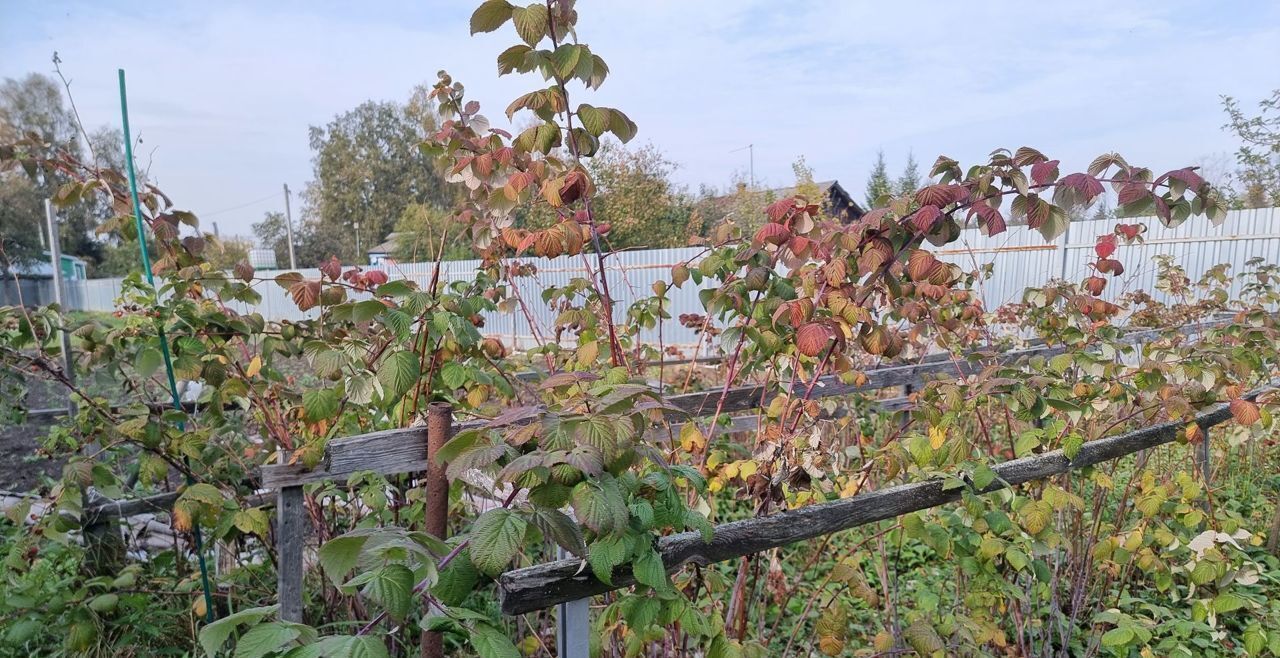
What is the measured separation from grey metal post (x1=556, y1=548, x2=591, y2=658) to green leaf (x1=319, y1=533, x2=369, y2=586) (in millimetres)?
418

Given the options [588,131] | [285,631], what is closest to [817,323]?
[588,131]

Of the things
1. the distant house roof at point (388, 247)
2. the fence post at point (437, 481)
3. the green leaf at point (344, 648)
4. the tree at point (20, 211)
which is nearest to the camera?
the green leaf at point (344, 648)

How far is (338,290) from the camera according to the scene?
2158mm

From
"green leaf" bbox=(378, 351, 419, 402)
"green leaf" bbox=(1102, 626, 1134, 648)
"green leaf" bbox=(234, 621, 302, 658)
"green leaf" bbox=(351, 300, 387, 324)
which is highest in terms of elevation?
"green leaf" bbox=(351, 300, 387, 324)

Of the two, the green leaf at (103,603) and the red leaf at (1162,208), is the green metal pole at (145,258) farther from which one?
the red leaf at (1162,208)

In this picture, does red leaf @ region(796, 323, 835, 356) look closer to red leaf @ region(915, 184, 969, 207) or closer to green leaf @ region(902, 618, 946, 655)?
red leaf @ region(915, 184, 969, 207)

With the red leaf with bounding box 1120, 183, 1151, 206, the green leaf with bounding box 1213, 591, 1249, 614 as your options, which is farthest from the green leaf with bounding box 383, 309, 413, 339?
the green leaf with bounding box 1213, 591, 1249, 614

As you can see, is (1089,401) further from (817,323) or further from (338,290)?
(338,290)

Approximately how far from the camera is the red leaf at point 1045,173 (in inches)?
58.0

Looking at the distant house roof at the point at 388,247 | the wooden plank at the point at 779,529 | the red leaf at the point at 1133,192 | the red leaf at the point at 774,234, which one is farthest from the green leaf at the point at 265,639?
the distant house roof at the point at 388,247

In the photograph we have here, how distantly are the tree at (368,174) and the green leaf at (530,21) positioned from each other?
3824 centimetres

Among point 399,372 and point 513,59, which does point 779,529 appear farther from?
point 513,59

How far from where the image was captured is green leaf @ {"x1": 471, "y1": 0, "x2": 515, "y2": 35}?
4.74 ft

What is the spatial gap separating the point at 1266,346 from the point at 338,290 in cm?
317
